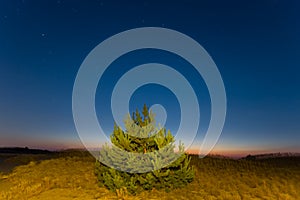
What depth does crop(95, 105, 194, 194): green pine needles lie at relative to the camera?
37.3ft

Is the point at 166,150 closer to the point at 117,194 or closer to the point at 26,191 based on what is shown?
the point at 117,194

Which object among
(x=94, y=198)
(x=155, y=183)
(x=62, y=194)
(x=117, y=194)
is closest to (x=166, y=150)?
(x=155, y=183)

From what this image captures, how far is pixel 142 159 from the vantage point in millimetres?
11578

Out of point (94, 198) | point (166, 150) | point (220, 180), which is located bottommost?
point (94, 198)

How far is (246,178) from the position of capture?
14391 millimetres

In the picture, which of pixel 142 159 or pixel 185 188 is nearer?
pixel 142 159

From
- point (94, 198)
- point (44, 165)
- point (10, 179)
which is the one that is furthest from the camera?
point (44, 165)

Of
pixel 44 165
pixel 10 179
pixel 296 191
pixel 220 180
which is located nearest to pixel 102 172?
pixel 220 180

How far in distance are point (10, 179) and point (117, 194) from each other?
28.0 feet

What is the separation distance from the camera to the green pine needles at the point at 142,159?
11.4 m

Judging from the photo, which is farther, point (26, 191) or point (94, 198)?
point (26, 191)

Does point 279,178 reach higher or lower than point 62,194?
higher

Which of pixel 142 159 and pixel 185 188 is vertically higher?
pixel 142 159

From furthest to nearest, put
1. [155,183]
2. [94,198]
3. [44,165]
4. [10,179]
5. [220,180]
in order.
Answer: [44,165]
[10,179]
[220,180]
[155,183]
[94,198]
